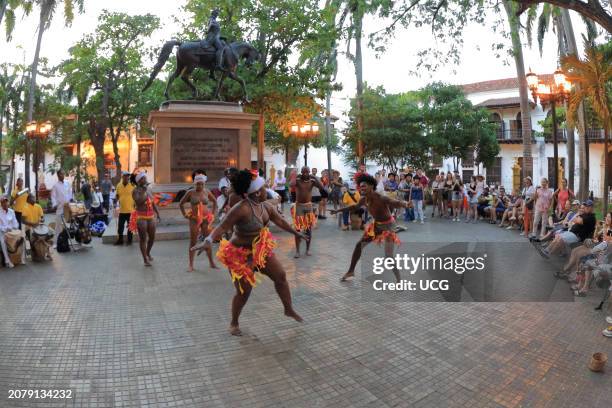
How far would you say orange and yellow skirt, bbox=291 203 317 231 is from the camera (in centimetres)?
930

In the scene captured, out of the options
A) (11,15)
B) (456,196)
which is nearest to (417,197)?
(456,196)

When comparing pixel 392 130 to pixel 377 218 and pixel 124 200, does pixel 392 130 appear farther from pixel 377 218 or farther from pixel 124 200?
pixel 377 218

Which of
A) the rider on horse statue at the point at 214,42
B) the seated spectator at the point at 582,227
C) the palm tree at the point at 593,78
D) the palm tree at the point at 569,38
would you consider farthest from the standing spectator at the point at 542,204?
the rider on horse statue at the point at 214,42

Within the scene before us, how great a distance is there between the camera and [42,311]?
5738 millimetres

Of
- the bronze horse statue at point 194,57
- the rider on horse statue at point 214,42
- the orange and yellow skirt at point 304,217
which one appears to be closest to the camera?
the orange and yellow skirt at point 304,217

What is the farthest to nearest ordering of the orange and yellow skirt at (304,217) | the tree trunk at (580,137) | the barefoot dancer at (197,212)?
the tree trunk at (580,137) < the orange and yellow skirt at (304,217) < the barefoot dancer at (197,212)

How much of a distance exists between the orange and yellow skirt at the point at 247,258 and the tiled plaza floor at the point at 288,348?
66cm

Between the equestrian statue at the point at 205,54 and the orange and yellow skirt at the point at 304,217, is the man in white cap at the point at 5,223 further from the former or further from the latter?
the equestrian statue at the point at 205,54

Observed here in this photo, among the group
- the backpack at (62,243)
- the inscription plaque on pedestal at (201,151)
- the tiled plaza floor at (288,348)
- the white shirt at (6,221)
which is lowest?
the tiled plaza floor at (288,348)

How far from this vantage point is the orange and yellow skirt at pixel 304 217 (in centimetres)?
930

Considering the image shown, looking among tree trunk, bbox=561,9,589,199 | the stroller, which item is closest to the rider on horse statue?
the stroller

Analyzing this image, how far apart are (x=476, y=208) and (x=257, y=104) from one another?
10.0 meters

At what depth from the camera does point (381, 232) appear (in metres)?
7.06

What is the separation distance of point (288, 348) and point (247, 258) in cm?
106
